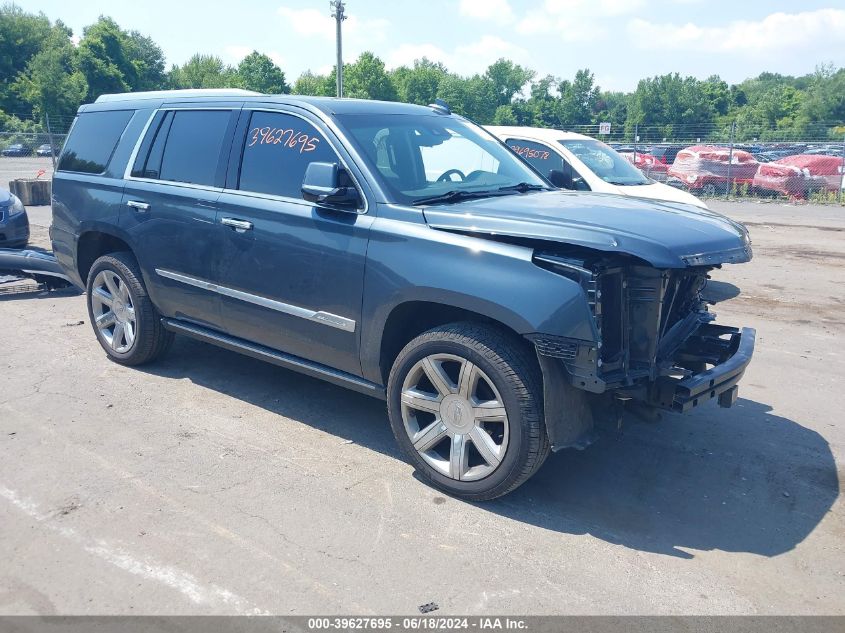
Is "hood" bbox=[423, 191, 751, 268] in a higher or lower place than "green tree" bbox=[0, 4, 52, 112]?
lower

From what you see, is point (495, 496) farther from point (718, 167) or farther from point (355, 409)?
point (718, 167)

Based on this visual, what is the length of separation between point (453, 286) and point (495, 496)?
1089 mm

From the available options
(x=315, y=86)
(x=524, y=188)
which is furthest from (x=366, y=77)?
(x=524, y=188)

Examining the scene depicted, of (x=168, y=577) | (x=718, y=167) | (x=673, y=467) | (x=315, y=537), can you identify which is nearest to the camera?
(x=168, y=577)

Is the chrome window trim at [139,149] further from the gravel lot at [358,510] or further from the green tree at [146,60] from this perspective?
the green tree at [146,60]

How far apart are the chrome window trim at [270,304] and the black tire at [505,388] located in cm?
52

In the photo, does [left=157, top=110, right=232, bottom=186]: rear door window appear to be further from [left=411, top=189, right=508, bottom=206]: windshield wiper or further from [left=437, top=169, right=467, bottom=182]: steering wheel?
[left=411, top=189, right=508, bottom=206]: windshield wiper

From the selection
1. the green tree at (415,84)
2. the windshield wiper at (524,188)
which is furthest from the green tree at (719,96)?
the windshield wiper at (524,188)

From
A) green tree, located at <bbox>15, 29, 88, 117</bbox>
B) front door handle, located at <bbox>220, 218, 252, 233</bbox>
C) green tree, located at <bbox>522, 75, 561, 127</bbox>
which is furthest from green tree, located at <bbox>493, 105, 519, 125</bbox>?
front door handle, located at <bbox>220, 218, 252, 233</bbox>

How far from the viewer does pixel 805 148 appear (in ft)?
85.8

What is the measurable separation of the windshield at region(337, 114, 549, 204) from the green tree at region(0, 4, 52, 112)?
8460 cm

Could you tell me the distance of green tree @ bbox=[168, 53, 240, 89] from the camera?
9381cm

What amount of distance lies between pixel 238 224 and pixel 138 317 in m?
1.46

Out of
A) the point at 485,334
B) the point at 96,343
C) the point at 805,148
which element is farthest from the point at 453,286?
the point at 805,148
